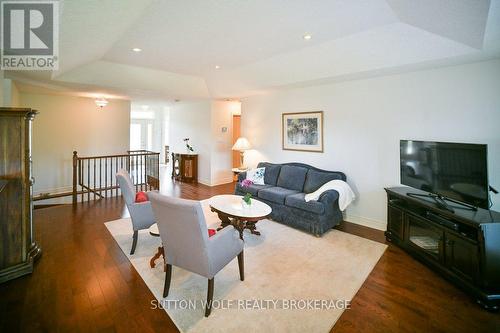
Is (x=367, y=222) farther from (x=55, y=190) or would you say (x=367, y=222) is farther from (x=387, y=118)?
(x=55, y=190)

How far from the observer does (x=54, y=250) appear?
10.2ft

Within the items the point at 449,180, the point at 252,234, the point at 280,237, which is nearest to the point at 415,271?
the point at 449,180

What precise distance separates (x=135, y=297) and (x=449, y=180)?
11.8 ft

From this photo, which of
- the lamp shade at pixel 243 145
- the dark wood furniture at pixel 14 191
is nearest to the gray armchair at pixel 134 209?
Answer: the dark wood furniture at pixel 14 191

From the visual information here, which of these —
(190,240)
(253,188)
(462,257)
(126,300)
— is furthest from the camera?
(253,188)

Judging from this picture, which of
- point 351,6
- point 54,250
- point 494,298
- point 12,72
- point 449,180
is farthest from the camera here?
point 12,72

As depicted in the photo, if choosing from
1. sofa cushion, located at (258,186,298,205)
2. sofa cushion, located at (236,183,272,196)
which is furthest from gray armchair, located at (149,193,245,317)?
sofa cushion, located at (236,183,272,196)

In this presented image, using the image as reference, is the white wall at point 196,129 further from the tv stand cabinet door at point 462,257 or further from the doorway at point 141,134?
the tv stand cabinet door at point 462,257

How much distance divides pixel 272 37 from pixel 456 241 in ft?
10.6

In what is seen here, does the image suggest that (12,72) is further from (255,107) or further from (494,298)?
(494,298)

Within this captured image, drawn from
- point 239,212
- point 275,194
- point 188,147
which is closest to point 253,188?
point 275,194

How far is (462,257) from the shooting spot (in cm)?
239

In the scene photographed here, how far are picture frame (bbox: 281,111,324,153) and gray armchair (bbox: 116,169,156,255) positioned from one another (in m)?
3.35

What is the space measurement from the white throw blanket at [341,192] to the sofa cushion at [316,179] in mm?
175
